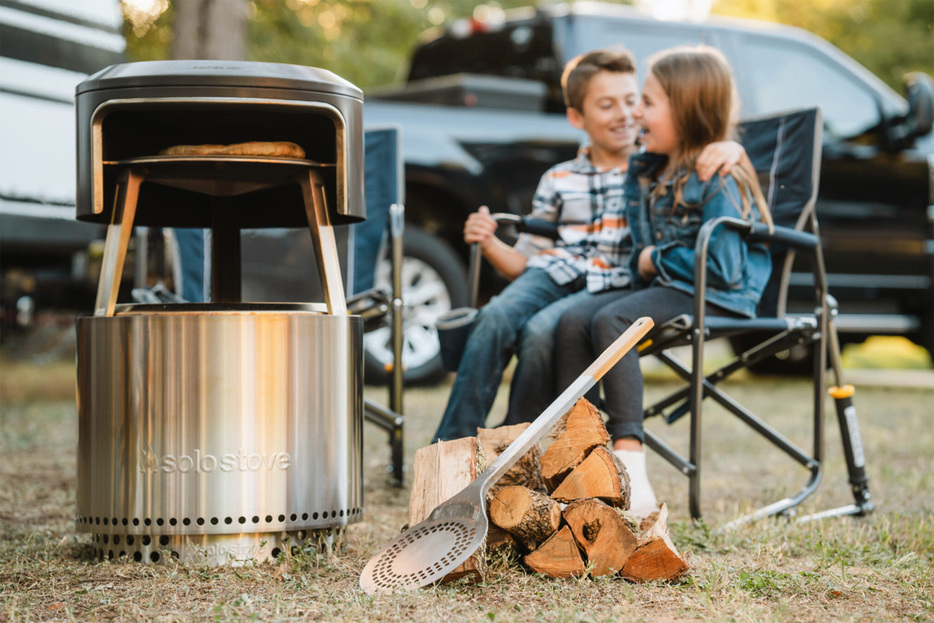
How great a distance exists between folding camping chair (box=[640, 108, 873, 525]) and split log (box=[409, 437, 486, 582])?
0.66m

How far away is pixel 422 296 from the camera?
210 inches

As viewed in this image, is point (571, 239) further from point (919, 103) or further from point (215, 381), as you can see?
point (919, 103)

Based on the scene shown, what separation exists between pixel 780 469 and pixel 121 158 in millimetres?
2451

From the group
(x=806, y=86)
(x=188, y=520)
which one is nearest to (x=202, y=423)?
(x=188, y=520)

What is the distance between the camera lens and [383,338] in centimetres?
531

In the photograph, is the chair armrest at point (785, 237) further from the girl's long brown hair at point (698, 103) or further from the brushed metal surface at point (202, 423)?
the brushed metal surface at point (202, 423)

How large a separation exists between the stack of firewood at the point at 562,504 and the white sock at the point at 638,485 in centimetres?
23

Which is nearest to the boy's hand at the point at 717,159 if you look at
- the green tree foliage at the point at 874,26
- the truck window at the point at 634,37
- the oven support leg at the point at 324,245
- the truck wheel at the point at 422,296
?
the oven support leg at the point at 324,245

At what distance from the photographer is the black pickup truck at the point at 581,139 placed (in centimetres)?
530

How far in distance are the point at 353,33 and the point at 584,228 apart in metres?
9.79

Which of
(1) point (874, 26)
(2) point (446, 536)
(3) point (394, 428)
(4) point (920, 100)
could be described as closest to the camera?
(2) point (446, 536)

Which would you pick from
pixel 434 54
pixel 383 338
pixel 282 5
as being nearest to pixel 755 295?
pixel 383 338

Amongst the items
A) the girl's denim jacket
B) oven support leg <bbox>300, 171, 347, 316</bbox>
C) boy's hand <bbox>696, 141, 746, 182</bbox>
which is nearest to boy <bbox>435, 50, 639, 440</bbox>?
the girl's denim jacket

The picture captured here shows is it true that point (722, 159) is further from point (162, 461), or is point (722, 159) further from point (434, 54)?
point (434, 54)
